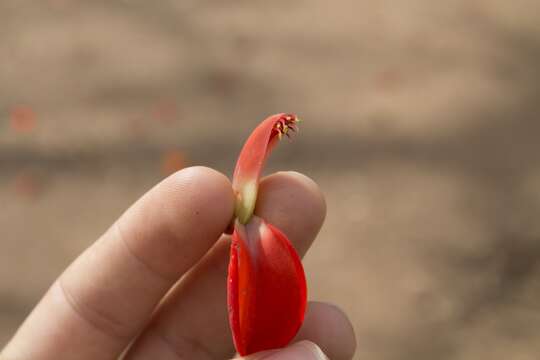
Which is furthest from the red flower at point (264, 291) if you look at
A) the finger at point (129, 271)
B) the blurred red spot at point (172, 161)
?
the blurred red spot at point (172, 161)

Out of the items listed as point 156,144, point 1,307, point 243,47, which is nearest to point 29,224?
point 1,307

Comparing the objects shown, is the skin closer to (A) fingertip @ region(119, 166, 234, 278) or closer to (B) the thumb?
(A) fingertip @ region(119, 166, 234, 278)

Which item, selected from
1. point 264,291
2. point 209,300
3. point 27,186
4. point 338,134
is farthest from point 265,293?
point 27,186

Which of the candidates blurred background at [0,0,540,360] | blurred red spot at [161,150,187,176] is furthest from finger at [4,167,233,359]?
blurred red spot at [161,150,187,176]

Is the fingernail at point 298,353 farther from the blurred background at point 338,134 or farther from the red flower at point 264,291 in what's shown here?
the blurred background at point 338,134

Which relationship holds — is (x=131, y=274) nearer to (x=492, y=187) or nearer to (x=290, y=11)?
(x=492, y=187)

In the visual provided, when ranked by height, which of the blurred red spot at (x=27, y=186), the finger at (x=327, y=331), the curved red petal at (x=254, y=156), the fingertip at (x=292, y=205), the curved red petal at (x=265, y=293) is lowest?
the blurred red spot at (x=27, y=186)

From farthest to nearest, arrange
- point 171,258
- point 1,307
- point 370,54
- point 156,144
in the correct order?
point 370,54 < point 156,144 < point 1,307 < point 171,258
